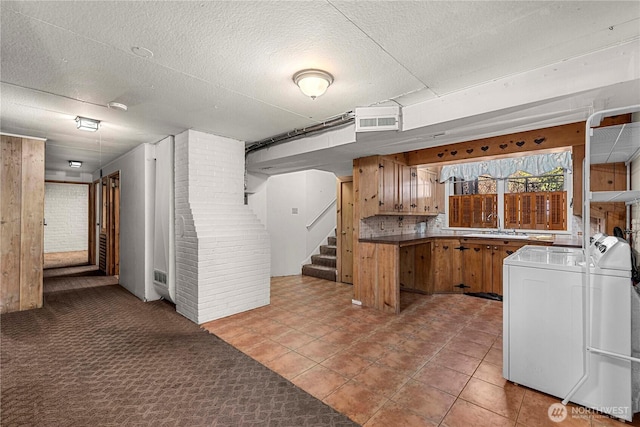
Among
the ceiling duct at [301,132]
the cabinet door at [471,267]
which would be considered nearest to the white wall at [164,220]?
the ceiling duct at [301,132]

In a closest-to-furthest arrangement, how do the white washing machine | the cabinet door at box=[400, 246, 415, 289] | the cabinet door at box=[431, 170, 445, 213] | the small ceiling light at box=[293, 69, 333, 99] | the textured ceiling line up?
the textured ceiling < the white washing machine < the small ceiling light at box=[293, 69, 333, 99] < the cabinet door at box=[400, 246, 415, 289] < the cabinet door at box=[431, 170, 445, 213]

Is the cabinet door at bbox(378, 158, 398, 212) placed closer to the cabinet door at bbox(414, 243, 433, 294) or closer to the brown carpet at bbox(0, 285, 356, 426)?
the cabinet door at bbox(414, 243, 433, 294)

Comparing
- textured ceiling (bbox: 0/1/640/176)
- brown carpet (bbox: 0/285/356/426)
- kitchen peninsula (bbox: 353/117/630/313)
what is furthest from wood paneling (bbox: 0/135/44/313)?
kitchen peninsula (bbox: 353/117/630/313)

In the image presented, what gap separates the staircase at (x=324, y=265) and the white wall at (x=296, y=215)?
0.17m

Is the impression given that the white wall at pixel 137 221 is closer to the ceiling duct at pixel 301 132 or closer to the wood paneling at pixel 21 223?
the wood paneling at pixel 21 223

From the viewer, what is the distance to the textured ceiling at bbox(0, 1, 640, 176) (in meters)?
1.65

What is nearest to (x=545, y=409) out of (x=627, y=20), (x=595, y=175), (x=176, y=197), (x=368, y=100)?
(x=595, y=175)

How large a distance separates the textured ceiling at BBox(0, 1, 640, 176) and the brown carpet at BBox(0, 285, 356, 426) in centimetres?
249

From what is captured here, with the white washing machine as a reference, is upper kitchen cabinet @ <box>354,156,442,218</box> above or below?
above

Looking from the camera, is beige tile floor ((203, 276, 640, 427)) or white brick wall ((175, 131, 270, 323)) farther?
white brick wall ((175, 131, 270, 323))

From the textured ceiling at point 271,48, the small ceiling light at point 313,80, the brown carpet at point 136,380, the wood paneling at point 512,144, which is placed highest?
the textured ceiling at point 271,48

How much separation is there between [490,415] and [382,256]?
2.35 m

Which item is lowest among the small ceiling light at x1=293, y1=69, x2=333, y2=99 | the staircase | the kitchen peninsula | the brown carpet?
the brown carpet

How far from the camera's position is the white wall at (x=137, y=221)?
184 inches
